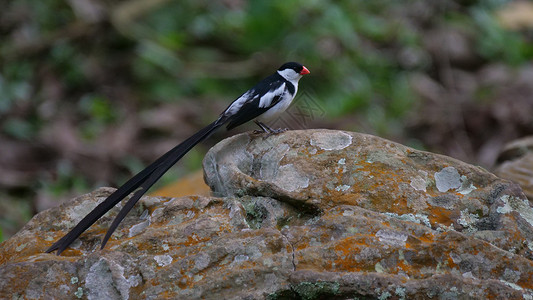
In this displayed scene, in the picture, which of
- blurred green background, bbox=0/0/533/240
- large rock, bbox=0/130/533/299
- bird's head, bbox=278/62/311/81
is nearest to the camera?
large rock, bbox=0/130/533/299

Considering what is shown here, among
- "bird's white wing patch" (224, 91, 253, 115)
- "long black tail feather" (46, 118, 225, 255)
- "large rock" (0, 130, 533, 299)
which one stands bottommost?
"large rock" (0, 130, 533, 299)

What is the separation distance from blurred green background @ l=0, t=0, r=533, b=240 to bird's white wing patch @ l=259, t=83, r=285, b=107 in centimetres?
244

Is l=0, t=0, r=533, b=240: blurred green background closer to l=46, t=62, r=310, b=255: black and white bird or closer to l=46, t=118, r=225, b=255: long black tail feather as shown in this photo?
l=46, t=62, r=310, b=255: black and white bird

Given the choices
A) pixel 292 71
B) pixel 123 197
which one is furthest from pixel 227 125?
pixel 123 197

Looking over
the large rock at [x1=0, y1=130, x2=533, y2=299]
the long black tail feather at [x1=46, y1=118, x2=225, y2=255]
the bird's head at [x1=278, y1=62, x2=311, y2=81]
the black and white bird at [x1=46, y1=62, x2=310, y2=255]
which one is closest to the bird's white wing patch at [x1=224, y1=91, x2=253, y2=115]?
the black and white bird at [x1=46, y1=62, x2=310, y2=255]

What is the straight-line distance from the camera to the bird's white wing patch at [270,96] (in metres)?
4.50

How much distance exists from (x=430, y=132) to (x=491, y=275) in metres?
5.84

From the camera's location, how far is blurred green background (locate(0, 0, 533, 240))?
24.5ft

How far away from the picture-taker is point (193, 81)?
8461 mm

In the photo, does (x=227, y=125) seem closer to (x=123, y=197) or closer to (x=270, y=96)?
(x=270, y=96)

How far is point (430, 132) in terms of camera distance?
839 cm

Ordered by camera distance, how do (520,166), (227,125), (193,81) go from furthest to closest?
(193,81), (520,166), (227,125)

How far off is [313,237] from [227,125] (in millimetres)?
1689

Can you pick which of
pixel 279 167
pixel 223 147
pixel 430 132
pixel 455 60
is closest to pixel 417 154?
pixel 279 167
